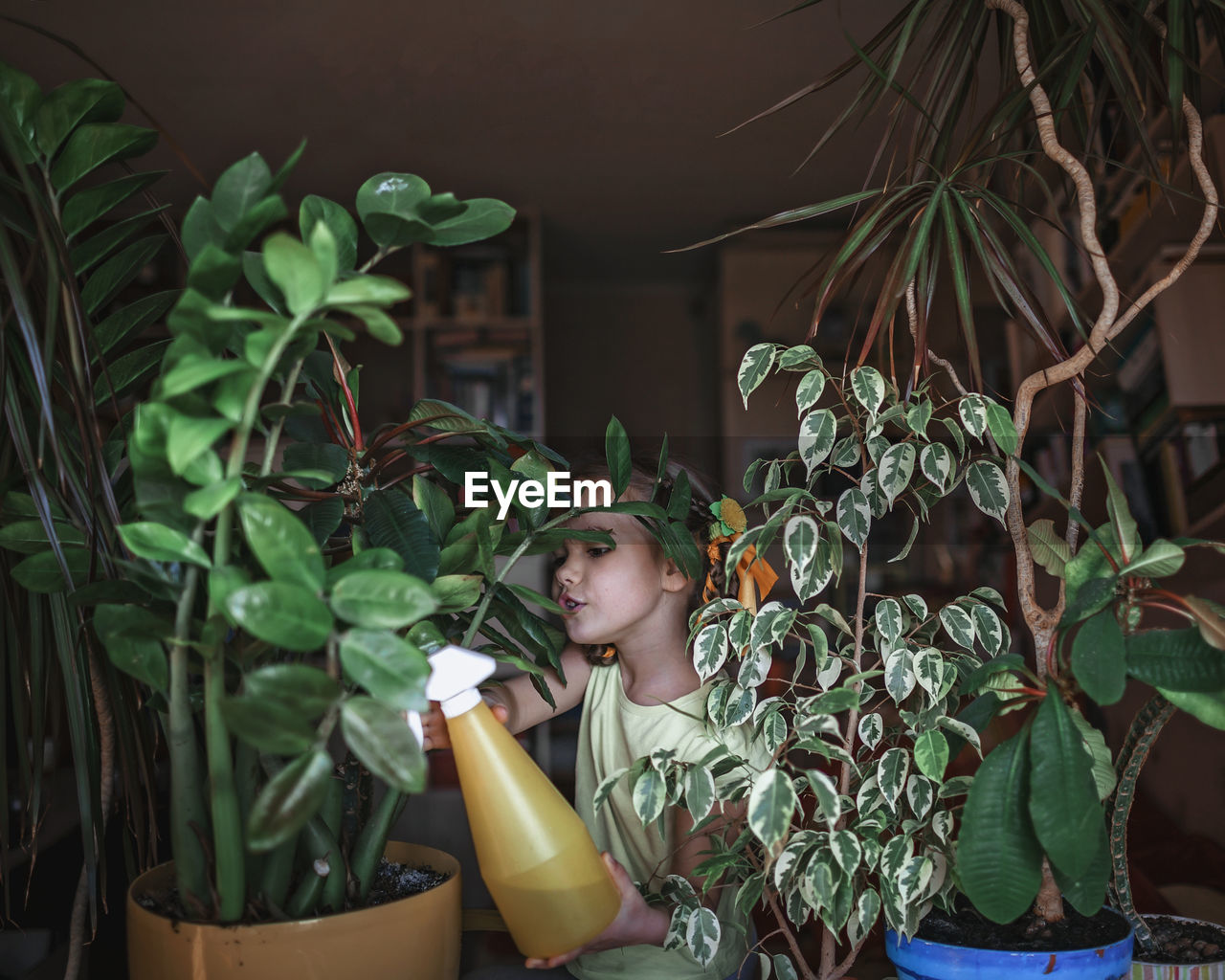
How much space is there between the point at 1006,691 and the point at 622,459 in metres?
0.39

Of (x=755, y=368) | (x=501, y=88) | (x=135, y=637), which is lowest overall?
(x=135, y=637)

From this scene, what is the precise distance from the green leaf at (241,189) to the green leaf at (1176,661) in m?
0.69

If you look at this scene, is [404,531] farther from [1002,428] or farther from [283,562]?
[1002,428]

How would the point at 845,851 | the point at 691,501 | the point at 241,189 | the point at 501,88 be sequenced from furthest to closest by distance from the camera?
the point at 501,88 → the point at 691,501 → the point at 845,851 → the point at 241,189

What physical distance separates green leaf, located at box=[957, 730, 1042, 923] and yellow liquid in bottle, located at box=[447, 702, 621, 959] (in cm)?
28

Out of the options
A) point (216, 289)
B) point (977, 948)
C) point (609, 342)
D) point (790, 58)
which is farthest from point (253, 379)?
point (609, 342)

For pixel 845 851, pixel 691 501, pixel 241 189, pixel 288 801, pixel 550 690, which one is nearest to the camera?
pixel 288 801

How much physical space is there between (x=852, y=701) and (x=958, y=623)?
17 centimetres

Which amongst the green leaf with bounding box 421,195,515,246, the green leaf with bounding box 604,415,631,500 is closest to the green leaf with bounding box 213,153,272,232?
the green leaf with bounding box 421,195,515,246

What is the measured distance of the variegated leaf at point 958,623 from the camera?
34.3 inches

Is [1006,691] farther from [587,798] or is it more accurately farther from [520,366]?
[520,366]

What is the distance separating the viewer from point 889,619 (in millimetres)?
876

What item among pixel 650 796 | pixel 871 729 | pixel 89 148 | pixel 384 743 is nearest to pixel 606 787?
pixel 650 796

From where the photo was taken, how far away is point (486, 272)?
4625 mm
